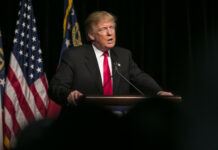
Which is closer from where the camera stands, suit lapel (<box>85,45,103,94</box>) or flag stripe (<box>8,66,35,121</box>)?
suit lapel (<box>85,45,103,94</box>)

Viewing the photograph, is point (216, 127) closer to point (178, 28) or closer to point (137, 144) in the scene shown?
→ point (178, 28)

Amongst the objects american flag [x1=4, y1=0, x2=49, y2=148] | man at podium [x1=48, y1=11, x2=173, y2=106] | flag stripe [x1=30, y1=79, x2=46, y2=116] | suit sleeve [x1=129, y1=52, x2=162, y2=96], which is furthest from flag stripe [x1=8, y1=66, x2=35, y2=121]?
suit sleeve [x1=129, y1=52, x2=162, y2=96]

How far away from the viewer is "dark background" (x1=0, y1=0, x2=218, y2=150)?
3.54 meters

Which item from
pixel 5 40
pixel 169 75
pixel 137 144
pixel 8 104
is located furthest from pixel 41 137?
pixel 169 75

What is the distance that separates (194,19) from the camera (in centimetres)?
378

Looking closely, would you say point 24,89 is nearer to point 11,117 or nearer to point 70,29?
point 11,117

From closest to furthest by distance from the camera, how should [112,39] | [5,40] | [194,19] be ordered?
[112,39] → [5,40] → [194,19]

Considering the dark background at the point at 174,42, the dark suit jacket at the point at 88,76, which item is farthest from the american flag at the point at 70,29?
the dark suit jacket at the point at 88,76

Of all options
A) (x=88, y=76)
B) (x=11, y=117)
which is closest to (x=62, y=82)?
(x=88, y=76)

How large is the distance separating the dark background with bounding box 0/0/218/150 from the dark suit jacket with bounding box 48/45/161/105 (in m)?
0.99

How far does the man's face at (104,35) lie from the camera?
2.50 m

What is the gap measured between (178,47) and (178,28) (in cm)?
25

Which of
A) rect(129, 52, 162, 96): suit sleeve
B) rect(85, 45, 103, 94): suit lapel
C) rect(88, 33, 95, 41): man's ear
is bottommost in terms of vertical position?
rect(129, 52, 162, 96): suit sleeve

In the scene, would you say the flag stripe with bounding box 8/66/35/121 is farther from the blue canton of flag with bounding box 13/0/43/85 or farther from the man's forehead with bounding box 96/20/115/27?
the man's forehead with bounding box 96/20/115/27
